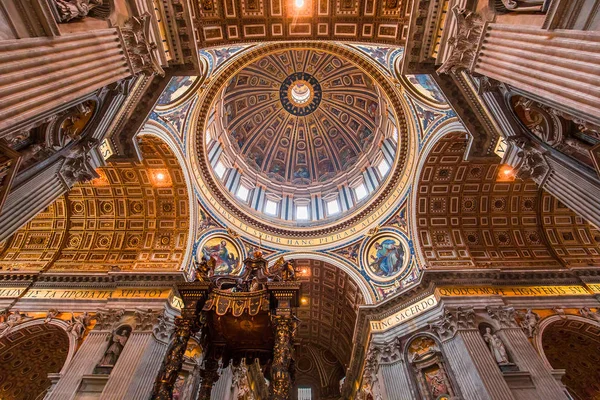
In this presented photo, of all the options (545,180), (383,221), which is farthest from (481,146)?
(383,221)

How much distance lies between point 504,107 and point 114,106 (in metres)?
9.73

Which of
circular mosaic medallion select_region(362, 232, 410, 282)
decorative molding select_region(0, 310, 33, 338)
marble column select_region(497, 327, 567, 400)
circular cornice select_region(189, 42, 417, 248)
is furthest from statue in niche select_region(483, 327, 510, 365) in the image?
decorative molding select_region(0, 310, 33, 338)

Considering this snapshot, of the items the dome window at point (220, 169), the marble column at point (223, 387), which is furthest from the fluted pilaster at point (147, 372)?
the dome window at point (220, 169)

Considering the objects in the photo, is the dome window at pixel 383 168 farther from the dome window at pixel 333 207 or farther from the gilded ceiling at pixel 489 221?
the gilded ceiling at pixel 489 221

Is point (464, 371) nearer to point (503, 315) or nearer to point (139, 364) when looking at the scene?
point (503, 315)

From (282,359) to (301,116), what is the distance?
22723mm

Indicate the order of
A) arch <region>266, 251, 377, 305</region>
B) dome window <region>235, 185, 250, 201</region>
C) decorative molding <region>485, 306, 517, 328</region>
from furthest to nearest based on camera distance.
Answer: dome window <region>235, 185, 250, 201</region> → arch <region>266, 251, 377, 305</region> → decorative molding <region>485, 306, 517, 328</region>

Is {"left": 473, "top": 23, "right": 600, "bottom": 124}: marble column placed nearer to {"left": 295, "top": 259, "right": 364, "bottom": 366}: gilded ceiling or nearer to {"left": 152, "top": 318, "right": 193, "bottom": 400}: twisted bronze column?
{"left": 152, "top": 318, "right": 193, "bottom": 400}: twisted bronze column

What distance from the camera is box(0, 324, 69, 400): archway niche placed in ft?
39.5

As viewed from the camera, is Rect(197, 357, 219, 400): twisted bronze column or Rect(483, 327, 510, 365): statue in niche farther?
Rect(483, 327, 510, 365): statue in niche

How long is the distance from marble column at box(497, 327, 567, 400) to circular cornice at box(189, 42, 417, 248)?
7658 millimetres

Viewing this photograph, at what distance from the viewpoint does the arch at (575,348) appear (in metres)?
12.2

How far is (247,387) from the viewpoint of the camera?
15.9 metres

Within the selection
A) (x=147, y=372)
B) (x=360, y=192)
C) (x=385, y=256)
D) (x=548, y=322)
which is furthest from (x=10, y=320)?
(x=548, y=322)
